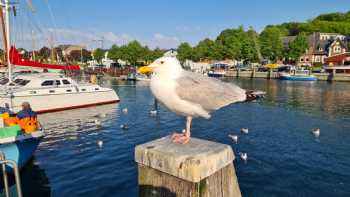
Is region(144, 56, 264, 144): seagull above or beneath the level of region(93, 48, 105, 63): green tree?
beneath

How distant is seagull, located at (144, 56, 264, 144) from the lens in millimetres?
4113

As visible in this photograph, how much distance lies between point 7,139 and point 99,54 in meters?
122

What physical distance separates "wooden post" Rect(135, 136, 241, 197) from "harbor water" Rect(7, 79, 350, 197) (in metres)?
9.09

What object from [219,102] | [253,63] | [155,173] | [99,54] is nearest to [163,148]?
[155,173]

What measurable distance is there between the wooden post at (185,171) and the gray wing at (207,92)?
140cm

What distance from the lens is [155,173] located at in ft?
9.30

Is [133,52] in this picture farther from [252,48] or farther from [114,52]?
[252,48]

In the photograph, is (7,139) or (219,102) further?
(7,139)

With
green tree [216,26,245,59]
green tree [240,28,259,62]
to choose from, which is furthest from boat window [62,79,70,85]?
green tree [216,26,245,59]

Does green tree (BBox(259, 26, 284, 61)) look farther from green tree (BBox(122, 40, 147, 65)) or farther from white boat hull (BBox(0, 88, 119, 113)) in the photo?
white boat hull (BBox(0, 88, 119, 113))

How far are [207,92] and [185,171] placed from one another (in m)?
2.17

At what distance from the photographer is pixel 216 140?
60.0 feet

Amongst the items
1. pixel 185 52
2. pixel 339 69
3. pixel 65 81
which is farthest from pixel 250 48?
pixel 65 81

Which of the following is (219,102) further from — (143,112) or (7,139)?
(143,112)
